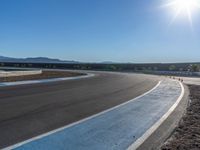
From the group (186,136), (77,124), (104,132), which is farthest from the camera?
(77,124)

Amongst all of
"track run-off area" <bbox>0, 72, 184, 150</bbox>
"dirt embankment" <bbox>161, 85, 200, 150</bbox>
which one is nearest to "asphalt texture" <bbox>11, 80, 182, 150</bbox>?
"track run-off area" <bbox>0, 72, 184, 150</bbox>

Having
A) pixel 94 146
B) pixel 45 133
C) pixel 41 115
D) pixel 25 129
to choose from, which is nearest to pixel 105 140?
pixel 94 146

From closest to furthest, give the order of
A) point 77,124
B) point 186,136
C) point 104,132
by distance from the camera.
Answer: point 186,136 < point 104,132 < point 77,124

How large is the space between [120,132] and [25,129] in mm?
2205

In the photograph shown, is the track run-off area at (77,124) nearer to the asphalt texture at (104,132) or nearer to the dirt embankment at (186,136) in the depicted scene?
the asphalt texture at (104,132)

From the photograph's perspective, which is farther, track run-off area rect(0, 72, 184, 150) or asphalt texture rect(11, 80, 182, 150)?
track run-off area rect(0, 72, 184, 150)

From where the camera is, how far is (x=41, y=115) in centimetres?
917

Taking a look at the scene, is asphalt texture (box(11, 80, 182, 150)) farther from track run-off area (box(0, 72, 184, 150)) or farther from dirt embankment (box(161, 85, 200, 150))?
dirt embankment (box(161, 85, 200, 150))

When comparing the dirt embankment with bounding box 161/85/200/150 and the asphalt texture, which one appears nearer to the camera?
the asphalt texture

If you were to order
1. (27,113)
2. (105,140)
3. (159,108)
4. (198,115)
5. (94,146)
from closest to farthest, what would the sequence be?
1. (94,146)
2. (105,140)
3. (27,113)
4. (198,115)
5. (159,108)

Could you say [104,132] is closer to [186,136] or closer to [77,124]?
[77,124]

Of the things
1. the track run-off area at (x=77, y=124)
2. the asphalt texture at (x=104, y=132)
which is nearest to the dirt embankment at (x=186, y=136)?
the track run-off area at (x=77, y=124)

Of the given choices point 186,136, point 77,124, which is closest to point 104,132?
point 77,124

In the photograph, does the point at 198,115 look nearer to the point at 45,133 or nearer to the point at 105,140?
the point at 105,140
